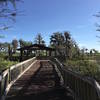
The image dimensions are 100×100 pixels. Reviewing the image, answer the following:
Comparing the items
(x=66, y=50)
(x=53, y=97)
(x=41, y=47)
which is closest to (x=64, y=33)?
(x=66, y=50)

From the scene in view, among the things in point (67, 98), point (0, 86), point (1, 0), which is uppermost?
point (1, 0)

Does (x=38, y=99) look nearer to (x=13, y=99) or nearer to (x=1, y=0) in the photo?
(x=13, y=99)

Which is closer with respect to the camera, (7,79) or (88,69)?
(7,79)

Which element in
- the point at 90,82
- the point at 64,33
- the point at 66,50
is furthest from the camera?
the point at 64,33

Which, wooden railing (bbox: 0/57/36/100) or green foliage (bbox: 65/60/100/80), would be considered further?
green foliage (bbox: 65/60/100/80)

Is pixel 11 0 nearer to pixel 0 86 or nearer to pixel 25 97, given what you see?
pixel 0 86

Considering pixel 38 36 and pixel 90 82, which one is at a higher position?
pixel 38 36

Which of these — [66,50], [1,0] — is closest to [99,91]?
[1,0]

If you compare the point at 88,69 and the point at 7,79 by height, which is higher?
the point at 7,79

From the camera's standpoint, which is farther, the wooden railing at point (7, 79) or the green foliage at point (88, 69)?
the green foliage at point (88, 69)

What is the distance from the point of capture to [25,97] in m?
9.23

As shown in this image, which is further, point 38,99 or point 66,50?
point 66,50

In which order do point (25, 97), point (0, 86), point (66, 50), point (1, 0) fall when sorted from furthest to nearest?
point (66, 50), point (25, 97), point (0, 86), point (1, 0)

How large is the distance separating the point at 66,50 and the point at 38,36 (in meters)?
50.8
